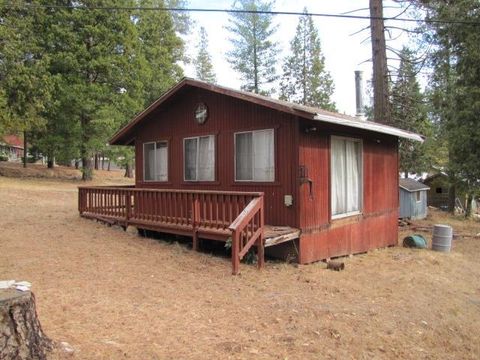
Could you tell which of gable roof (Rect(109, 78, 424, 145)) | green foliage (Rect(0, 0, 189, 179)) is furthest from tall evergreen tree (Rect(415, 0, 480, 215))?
green foliage (Rect(0, 0, 189, 179))

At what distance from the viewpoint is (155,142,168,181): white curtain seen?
37.9 ft

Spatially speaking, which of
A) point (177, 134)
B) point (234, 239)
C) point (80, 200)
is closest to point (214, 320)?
point (234, 239)

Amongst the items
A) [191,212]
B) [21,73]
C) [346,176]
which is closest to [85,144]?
[21,73]

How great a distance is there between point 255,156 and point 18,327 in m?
6.46

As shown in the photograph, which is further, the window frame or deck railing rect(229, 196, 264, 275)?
the window frame

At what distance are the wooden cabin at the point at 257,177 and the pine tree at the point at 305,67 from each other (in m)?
28.2

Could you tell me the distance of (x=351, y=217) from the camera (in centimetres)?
1005

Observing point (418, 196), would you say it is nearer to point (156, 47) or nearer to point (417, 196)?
point (417, 196)

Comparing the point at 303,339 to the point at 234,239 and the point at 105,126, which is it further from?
the point at 105,126

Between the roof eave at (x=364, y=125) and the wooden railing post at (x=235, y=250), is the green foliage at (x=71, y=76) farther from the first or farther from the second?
the wooden railing post at (x=235, y=250)

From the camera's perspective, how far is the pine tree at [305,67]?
38.9 m

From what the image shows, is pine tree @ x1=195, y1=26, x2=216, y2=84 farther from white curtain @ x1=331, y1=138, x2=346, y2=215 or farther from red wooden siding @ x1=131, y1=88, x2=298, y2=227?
white curtain @ x1=331, y1=138, x2=346, y2=215

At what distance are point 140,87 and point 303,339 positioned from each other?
25766 mm

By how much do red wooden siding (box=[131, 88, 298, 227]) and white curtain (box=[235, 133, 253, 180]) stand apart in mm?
136
